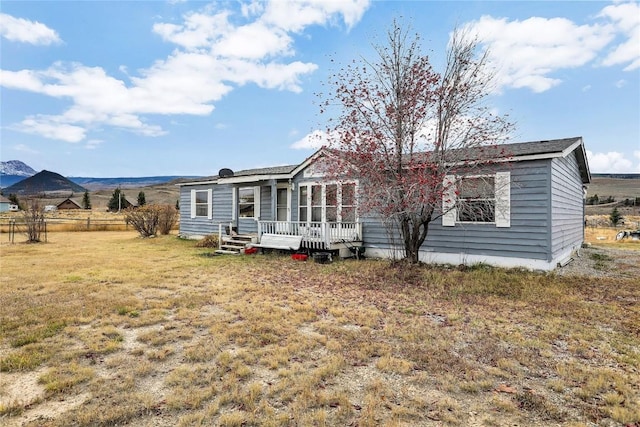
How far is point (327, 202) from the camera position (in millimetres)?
12461

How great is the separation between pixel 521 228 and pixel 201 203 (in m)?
14.0

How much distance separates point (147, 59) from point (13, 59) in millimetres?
5182

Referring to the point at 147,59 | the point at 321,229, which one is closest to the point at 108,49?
the point at 147,59

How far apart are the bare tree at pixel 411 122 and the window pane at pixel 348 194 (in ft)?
3.66

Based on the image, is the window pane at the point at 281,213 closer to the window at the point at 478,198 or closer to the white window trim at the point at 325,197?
the white window trim at the point at 325,197

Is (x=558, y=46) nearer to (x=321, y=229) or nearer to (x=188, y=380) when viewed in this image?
(x=321, y=229)

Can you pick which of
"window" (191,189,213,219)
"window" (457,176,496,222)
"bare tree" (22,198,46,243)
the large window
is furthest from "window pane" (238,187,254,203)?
"bare tree" (22,198,46,243)

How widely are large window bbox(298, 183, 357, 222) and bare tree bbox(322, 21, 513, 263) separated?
1.54m

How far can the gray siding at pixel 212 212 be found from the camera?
52.4ft

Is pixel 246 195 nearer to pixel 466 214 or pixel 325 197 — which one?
pixel 325 197

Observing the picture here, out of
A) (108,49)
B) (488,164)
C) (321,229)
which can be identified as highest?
(108,49)

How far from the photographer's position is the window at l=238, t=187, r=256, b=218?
1505cm

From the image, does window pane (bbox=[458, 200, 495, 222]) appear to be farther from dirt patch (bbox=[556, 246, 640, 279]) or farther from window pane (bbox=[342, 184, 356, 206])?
window pane (bbox=[342, 184, 356, 206])

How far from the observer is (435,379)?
3.27 metres
